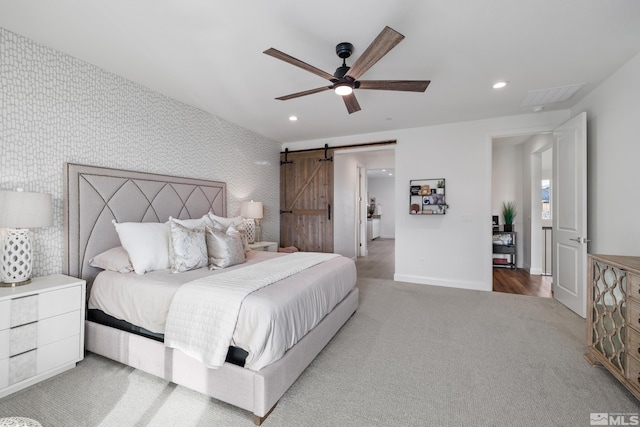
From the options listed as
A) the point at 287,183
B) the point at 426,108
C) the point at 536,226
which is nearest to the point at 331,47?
the point at 426,108

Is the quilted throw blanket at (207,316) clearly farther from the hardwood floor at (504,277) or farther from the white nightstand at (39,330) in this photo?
the hardwood floor at (504,277)

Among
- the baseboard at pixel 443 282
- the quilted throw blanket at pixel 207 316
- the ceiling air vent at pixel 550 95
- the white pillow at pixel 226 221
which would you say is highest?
the ceiling air vent at pixel 550 95

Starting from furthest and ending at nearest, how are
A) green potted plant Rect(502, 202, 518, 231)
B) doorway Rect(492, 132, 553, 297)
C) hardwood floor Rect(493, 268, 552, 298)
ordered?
green potted plant Rect(502, 202, 518, 231), doorway Rect(492, 132, 553, 297), hardwood floor Rect(493, 268, 552, 298)

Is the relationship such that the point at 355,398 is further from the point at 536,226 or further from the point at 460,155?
the point at 536,226

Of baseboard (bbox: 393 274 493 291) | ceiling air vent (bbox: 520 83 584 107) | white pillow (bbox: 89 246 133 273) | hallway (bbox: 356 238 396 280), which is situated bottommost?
hallway (bbox: 356 238 396 280)

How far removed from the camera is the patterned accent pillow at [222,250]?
269 centimetres

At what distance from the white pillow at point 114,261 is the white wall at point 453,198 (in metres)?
3.89

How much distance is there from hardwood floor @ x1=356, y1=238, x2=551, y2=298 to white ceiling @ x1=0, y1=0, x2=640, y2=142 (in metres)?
2.75

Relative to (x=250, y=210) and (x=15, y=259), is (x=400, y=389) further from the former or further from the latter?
(x=250, y=210)

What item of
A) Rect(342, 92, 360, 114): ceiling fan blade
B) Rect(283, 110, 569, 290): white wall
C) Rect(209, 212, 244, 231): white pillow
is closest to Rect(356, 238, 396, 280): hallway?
Rect(283, 110, 569, 290): white wall

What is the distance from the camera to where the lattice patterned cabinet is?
5.82 feet

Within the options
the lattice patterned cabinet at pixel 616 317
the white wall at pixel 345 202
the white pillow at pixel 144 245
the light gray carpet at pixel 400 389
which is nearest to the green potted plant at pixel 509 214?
the white wall at pixel 345 202

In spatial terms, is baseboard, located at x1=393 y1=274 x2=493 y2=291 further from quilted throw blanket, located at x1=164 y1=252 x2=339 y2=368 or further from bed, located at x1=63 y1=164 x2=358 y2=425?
quilted throw blanket, located at x1=164 y1=252 x2=339 y2=368

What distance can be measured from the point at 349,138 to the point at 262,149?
1.64 metres
